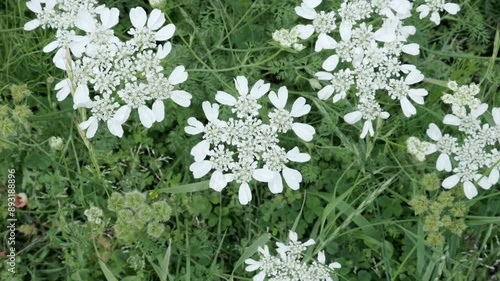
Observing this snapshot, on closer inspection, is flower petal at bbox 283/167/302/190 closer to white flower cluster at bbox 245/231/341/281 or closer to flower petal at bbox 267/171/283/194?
flower petal at bbox 267/171/283/194

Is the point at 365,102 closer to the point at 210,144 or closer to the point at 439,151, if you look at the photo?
the point at 439,151

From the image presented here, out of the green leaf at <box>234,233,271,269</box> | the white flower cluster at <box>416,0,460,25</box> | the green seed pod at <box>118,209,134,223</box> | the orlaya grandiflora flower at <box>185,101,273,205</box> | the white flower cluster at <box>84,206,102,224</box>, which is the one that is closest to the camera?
the green seed pod at <box>118,209,134,223</box>

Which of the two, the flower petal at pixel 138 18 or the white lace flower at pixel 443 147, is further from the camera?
the white lace flower at pixel 443 147

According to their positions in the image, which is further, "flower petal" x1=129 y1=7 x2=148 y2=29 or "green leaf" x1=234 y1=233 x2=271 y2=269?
"green leaf" x1=234 y1=233 x2=271 y2=269

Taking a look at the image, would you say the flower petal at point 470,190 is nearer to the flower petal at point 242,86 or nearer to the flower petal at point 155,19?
the flower petal at point 242,86

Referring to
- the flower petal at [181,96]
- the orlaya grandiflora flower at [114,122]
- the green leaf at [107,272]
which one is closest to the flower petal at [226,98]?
the flower petal at [181,96]

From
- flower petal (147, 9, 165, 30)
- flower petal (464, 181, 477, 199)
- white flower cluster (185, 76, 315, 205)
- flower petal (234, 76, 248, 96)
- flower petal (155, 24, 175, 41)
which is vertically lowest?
flower petal (464, 181, 477, 199)

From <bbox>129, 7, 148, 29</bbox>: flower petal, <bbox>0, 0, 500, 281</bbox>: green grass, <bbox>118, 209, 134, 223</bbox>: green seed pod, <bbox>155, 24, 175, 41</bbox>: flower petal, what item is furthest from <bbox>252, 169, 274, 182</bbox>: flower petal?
<bbox>129, 7, 148, 29</bbox>: flower petal
